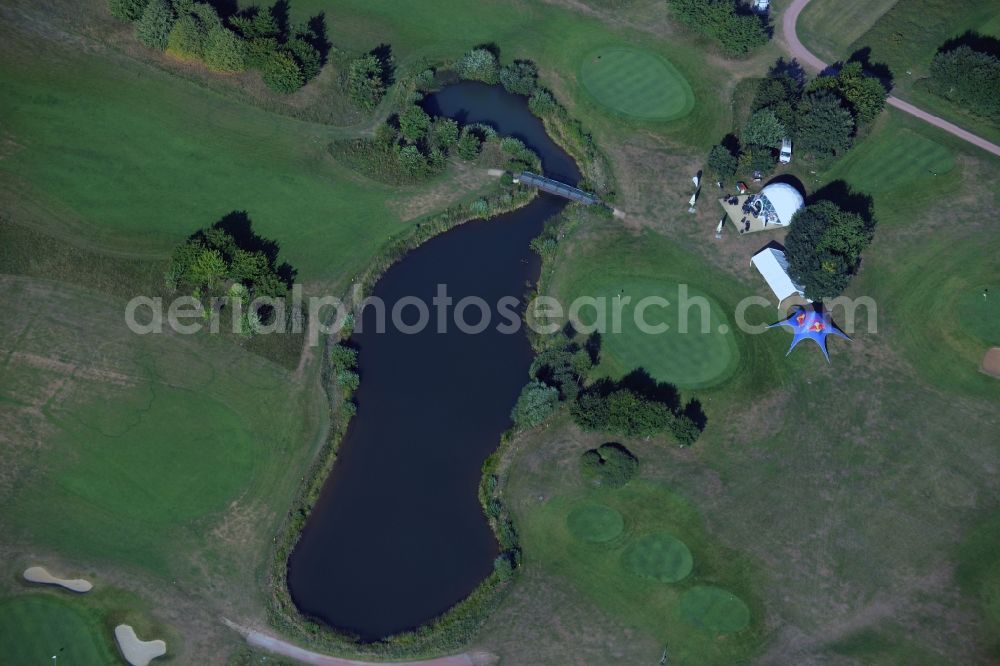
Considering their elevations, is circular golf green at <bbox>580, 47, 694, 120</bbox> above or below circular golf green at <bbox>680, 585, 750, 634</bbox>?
above

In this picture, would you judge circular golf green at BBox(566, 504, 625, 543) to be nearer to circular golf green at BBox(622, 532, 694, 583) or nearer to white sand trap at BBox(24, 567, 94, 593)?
circular golf green at BBox(622, 532, 694, 583)

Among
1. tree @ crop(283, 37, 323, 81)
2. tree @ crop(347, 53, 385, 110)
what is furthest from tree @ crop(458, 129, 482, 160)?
tree @ crop(283, 37, 323, 81)

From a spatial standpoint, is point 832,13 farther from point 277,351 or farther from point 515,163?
point 277,351

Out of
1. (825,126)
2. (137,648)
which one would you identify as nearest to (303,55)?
(825,126)

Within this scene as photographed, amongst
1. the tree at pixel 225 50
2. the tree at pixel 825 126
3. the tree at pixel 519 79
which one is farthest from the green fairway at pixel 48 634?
the tree at pixel 825 126

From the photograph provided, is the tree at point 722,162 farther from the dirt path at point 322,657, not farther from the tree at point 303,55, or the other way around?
the dirt path at point 322,657

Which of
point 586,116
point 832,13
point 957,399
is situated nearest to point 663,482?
point 957,399
